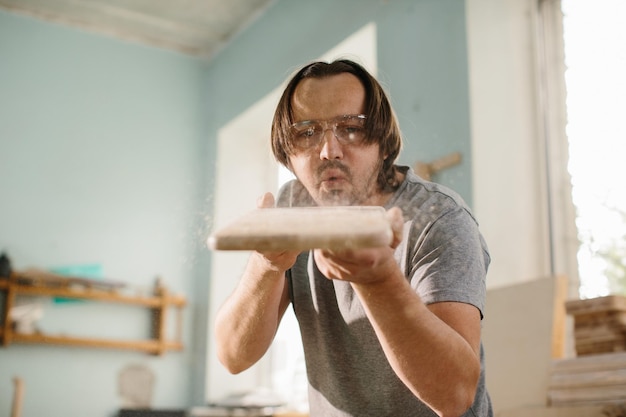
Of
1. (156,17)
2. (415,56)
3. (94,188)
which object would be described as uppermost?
(156,17)

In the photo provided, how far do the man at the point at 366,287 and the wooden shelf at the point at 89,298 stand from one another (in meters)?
2.76

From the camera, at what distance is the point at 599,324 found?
5.49 ft

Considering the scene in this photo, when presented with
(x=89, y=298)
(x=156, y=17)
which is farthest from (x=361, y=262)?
(x=156, y=17)

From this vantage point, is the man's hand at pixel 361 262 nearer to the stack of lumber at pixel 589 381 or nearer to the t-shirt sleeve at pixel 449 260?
the t-shirt sleeve at pixel 449 260

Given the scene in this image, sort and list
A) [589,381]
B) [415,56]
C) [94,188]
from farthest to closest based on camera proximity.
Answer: [94,188] → [415,56] → [589,381]

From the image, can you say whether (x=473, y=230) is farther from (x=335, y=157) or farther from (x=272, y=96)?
(x=272, y=96)

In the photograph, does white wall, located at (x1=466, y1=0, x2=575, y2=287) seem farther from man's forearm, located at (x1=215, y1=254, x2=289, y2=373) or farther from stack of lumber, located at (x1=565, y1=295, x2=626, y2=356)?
man's forearm, located at (x1=215, y1=254, x2=289, y2=373)

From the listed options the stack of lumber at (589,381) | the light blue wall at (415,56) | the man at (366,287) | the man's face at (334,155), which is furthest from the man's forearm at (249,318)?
the light blue wall at (415,56)

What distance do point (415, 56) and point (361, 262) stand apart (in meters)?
2.08

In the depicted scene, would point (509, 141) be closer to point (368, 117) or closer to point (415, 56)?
point (415, 56)

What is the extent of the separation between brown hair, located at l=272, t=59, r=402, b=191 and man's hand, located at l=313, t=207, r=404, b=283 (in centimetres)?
37

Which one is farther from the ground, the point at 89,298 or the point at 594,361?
the point at 89,298

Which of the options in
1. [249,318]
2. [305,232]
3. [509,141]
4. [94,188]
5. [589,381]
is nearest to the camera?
[305,232]

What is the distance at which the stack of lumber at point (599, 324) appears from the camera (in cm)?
164
